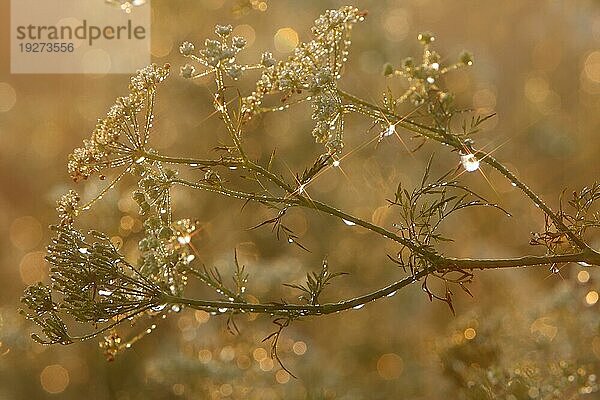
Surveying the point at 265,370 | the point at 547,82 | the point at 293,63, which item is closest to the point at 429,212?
the point at 293,63

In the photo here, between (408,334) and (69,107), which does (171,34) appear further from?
(408,334)

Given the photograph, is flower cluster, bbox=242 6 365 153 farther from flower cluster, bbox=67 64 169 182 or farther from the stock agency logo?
the stock agency logo

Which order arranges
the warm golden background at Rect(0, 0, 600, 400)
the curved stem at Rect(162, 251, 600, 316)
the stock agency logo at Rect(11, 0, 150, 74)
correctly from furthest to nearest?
1. the warm golden background at Rect(0, 0, 600, 400)
2. the stock agency logo at Rect(11, 0, 150, 74)
3. the curved stem at Rect(162, 251, 600, 316)

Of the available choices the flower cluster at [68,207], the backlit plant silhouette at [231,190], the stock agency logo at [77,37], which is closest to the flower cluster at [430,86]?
the backlit plant silhouette at [231,190]

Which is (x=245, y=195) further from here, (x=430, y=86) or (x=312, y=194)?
(x=312, y=194)

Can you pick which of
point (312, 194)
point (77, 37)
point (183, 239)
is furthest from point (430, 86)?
point (312, 194)

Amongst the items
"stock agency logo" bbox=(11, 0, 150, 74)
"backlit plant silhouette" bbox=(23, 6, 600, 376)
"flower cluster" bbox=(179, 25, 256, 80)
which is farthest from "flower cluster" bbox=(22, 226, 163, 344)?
"stock agency logo" bbox=(11, 0, 150, 74)
